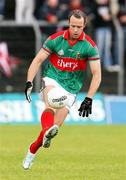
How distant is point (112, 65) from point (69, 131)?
3.54 m

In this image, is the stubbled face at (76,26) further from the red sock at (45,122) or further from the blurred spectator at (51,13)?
the blurred spectator at (51,13)

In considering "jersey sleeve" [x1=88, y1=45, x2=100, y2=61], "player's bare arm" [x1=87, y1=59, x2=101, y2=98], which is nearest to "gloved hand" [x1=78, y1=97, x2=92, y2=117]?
"player's bare arm" [x1=87, y1=59, x2=101, y2=98]

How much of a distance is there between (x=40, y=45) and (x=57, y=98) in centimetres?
1040

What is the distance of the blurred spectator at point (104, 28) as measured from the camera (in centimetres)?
2302

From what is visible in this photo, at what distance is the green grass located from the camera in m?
12.2

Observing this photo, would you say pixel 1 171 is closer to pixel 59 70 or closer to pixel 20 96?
pixel 59 70

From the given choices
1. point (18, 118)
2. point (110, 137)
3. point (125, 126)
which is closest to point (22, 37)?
point (18, 118)

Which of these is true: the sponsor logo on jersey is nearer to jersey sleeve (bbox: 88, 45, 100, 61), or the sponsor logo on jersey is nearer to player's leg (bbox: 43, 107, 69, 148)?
jersey sleeve (bbox: 88, 45, 100, 61)

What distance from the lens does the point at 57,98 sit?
40.2 ft

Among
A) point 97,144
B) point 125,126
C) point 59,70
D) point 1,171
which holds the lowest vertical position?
point 125,126

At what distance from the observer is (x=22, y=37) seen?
2280cm

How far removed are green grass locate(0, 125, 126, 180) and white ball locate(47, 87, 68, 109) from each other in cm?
97

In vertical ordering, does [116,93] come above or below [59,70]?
below

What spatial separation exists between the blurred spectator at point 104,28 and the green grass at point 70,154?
2.42m
